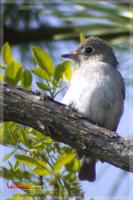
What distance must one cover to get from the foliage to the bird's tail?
64 cm

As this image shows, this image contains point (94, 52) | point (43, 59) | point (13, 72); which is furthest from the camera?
point (94, 52)

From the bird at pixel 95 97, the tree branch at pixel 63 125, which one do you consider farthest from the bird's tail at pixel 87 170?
the tree branch at pixel 63 125

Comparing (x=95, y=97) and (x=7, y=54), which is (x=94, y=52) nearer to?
(x=95, y=97)

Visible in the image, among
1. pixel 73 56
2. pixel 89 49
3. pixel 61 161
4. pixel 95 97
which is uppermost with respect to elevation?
pixel 89 49

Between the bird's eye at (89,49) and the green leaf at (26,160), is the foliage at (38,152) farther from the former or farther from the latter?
the bird's eye at (89,49)

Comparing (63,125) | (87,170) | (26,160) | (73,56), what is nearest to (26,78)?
(63,125)

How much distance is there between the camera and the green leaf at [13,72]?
240 centimetres

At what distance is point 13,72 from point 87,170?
96 cm

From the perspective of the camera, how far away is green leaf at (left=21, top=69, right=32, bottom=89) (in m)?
2.45

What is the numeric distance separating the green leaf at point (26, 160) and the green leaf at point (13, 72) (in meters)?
0.40

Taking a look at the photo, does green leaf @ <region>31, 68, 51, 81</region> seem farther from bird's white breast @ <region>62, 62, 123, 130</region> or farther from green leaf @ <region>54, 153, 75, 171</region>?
A: bird's white breast @ <region>62, 62, 123, 130</region>

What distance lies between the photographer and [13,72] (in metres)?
2.42

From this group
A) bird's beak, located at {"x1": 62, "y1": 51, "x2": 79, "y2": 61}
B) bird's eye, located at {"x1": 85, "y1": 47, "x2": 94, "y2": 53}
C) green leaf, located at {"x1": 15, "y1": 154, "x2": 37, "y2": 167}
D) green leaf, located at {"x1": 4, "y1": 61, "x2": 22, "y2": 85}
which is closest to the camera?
green leaf, located at {"x1": 15, "y1": 154, "x2": 37, "y2": 167}

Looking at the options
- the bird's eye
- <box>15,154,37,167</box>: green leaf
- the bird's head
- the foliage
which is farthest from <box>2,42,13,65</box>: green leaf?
the bird's eye
